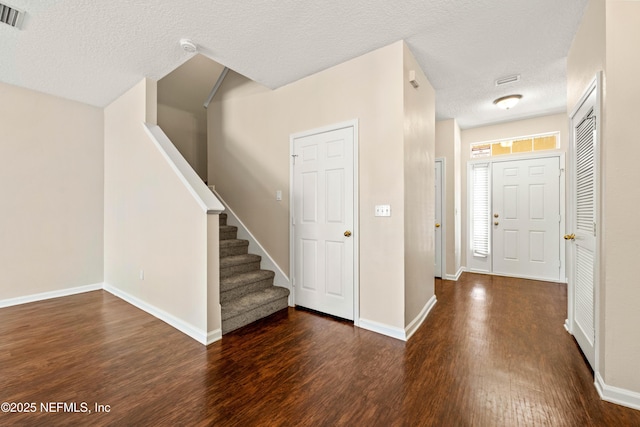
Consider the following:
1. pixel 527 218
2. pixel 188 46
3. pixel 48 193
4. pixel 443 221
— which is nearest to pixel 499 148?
pixel 527 218

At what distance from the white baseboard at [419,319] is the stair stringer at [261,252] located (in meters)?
1.43

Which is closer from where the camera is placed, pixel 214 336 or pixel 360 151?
pixel 214 336

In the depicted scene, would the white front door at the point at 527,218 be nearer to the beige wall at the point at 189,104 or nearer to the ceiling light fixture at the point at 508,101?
the ceiling light fixture at the point at 508,101

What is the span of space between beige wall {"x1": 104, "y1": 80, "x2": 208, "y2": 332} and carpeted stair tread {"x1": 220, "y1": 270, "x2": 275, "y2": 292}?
0.44 metres

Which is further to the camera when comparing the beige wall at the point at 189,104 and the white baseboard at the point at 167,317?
the beige wall at the point at 189,104

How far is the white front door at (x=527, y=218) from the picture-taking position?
462 cm

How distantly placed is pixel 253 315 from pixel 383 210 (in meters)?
1.77

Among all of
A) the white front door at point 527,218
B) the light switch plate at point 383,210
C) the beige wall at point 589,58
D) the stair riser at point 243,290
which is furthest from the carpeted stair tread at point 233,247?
the white front door at point 527,218

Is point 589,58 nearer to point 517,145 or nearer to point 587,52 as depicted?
point 587,52

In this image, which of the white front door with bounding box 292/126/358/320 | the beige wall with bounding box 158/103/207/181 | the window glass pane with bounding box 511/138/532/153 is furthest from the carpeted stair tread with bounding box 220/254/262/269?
the window glass pane with bounding box 511/138/532/153

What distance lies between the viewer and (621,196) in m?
1.71

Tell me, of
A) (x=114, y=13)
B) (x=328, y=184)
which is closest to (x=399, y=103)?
(x=328, y=184)

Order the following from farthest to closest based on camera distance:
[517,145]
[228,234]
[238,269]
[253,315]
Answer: [517,145]
[228,234]
[238,269]
[253,315]

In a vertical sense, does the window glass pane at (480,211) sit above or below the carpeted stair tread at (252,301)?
above
